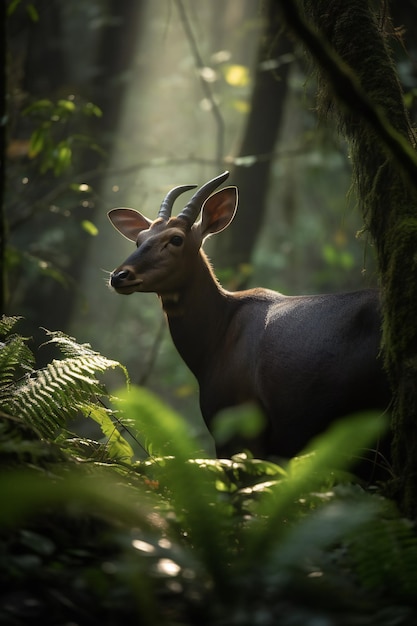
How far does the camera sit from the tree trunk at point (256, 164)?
10633 millimetres

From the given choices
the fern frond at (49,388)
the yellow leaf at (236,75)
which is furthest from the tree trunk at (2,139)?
the yellow leaf at (236,75)

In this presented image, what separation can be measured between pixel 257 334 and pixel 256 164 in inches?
196

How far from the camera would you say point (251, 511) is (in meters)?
3.02

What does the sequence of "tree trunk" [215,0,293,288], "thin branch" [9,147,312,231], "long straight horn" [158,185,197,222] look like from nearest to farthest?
"long straight horn" [158,185,197,222] → "thin branch" [9,147,312,231] → "tree trunk" [215,0,293,288]

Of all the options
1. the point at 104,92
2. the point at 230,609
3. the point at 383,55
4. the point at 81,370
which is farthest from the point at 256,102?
the point at 230,609

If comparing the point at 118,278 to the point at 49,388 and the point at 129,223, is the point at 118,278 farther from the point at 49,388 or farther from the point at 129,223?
the point at 49,388

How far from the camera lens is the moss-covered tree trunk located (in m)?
3.08

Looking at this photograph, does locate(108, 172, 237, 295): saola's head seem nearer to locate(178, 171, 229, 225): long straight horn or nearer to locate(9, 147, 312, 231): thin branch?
locate(178, 171, 229, 225): long straight horn

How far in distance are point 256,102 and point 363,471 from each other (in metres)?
7.13

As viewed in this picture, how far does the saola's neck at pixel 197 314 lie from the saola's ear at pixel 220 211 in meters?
0.41

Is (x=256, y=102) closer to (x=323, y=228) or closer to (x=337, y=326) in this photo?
(x=337, y=326)

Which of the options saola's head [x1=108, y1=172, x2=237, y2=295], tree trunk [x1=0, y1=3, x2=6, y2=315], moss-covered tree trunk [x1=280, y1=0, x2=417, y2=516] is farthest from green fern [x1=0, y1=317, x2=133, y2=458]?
saola's head [x1=108, y1=172, x2=237, y2=295]

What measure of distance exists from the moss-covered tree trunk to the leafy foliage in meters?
0.67

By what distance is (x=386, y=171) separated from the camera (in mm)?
4309
